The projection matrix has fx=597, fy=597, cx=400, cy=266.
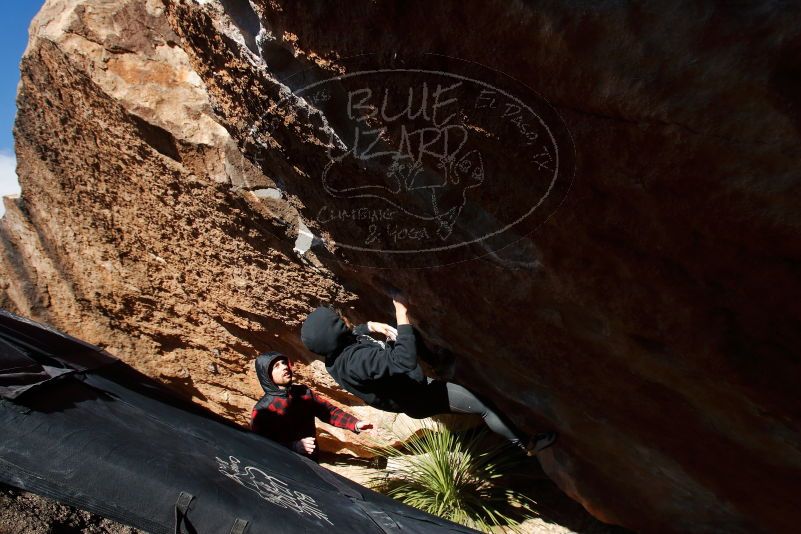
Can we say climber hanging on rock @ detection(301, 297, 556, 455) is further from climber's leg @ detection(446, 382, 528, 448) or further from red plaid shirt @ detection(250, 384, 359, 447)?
red plaid shirt @ detection(250, 384, 359, 447)

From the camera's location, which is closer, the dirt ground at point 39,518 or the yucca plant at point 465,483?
the dirt ground at point 39,518

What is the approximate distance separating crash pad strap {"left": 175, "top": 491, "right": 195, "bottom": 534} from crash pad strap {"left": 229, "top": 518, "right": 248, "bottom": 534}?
0.15 metres

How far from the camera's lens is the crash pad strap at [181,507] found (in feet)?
5.57

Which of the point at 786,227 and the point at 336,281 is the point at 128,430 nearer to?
the point at 336,281

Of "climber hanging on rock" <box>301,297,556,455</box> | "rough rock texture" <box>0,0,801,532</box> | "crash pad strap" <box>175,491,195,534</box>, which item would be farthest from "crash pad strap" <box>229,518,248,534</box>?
"rough rock texture" <box>0,0,801,532</box>

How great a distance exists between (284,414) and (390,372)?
0.97 metres

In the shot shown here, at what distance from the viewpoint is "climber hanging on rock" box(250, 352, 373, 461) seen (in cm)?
340

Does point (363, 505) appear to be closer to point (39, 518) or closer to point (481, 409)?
point (481, 409)

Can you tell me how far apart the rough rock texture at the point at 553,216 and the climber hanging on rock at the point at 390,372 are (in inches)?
6.2

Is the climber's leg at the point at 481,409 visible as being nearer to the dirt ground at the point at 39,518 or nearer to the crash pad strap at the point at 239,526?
the crash pad strap at the point at 239,526

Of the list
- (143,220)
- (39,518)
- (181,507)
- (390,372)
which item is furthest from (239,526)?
(143,220)

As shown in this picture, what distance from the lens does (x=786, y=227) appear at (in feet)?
5.34

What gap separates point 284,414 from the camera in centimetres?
344

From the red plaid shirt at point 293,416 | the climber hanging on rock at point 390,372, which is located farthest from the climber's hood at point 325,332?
the red plaid shirt at point 293,416
